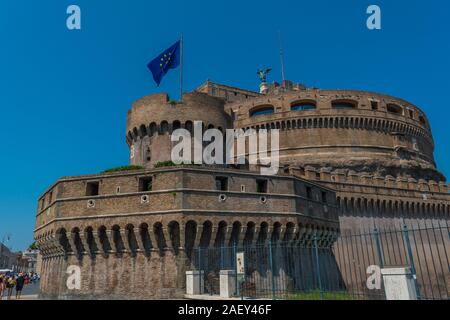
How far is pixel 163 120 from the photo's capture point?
2545 cm

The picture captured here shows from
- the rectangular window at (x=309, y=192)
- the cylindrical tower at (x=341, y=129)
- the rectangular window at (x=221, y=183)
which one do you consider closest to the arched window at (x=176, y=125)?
the rectangular window at (x=221, y=183)

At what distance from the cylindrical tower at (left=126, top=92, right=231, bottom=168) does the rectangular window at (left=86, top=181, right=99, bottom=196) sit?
249 inches

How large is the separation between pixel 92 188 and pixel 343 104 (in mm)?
33418

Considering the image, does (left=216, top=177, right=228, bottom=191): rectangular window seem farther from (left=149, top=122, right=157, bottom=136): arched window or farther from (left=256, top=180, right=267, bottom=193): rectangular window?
(left=149, top=122, right=157, bottom=136): arched window

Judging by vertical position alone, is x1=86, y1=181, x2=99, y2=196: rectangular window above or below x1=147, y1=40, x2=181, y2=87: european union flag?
below

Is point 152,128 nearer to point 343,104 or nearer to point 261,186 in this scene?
point 261,186

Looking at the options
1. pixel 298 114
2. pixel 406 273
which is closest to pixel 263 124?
pixel 298 114

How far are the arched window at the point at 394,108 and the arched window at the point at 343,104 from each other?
521cm

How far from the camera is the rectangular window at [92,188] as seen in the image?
1877cm

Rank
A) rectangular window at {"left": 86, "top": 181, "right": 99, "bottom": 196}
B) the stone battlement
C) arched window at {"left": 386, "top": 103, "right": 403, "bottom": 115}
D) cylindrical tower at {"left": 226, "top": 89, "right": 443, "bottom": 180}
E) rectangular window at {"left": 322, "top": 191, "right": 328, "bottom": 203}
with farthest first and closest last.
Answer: arched window at {"left": 386, "top": 103, "right": 403, "bottom": 115}, cylindrical tower at {"left": 226, "top": 89, "right": 443, "bottom": 180}, the stone battlement, rectangular window at {"left": 322, "top": 191, "right": 328, "bottom": 203}, rectangular window at {"left": 86, "top": 181, "right": 99, "bottom": 196}

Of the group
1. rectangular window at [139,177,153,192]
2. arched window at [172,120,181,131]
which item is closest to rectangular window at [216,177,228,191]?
rectangular window at [139,177,153,192]

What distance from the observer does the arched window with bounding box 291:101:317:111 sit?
41.7m

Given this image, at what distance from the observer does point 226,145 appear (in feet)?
91.7
